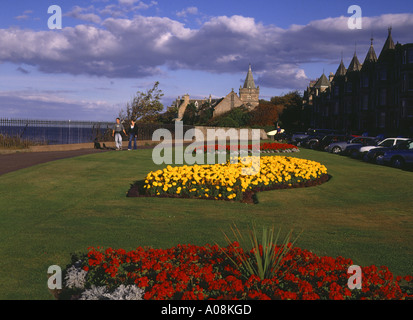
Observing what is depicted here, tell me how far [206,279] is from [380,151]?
21.7 metres

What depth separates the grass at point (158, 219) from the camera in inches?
293

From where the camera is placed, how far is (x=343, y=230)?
9500mm

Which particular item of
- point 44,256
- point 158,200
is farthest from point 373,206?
point 44,256

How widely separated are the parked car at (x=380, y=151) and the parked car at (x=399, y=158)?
268 mm

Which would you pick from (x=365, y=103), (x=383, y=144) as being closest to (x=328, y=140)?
(x=383, y=144)

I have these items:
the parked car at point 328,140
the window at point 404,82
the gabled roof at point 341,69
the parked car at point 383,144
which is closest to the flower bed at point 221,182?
the parked car at point 383,144

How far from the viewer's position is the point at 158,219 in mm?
10141

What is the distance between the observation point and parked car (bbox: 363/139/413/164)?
2359cm

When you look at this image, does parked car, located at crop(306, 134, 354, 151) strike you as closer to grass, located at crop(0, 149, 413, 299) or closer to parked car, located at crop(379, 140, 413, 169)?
parked car, located at crop(379, 140, 413, 169)

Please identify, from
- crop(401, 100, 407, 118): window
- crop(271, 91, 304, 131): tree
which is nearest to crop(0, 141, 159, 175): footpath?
crop(401, 100, 407, 118): window

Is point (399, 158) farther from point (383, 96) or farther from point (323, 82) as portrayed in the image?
point (323, 82)

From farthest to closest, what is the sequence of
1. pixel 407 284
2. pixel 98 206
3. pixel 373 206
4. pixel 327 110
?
1. pixel 327 110
2. pixel 373 206
3. pixel 98 206
4. pixel 407 284
